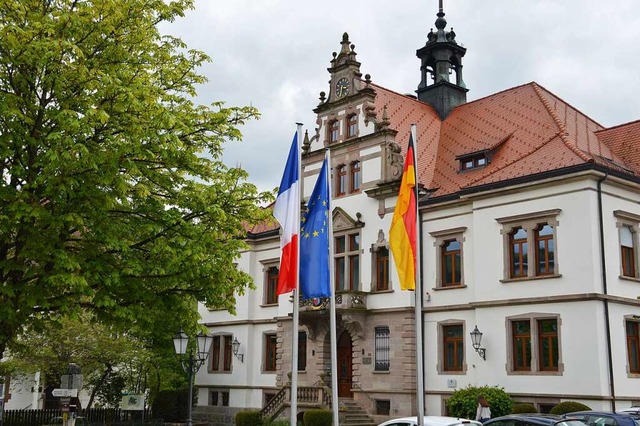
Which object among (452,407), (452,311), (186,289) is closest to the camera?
(186,289)

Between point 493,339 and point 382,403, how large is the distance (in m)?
6.45

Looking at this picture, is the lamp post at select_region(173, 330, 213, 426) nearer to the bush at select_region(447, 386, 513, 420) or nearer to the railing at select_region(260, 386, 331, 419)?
the bush at select_region(447, 386, 513, 420)

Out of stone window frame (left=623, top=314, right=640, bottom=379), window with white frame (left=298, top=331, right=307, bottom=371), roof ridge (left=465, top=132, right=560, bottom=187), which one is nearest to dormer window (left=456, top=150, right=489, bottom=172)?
roof ridge (left=465, top=132, right=560, bottom=187)

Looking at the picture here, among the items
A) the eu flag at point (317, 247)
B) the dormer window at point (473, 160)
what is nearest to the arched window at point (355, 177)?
the dormer window at point (473, 160)

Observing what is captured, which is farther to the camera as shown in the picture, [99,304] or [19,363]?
[19,363]

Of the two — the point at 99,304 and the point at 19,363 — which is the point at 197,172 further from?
the point at 19,363

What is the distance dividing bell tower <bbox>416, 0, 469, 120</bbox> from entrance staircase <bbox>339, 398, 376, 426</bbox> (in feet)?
53.4

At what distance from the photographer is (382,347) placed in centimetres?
3338

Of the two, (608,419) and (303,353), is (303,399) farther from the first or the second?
(608,419)

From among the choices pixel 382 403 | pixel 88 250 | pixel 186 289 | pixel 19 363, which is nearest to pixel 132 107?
pixel 88 250

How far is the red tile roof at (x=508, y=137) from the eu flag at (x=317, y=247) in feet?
46.9

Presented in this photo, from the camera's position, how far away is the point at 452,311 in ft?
102

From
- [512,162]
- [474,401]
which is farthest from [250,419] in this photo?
[512,162]

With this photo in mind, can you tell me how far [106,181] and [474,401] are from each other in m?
17.6
